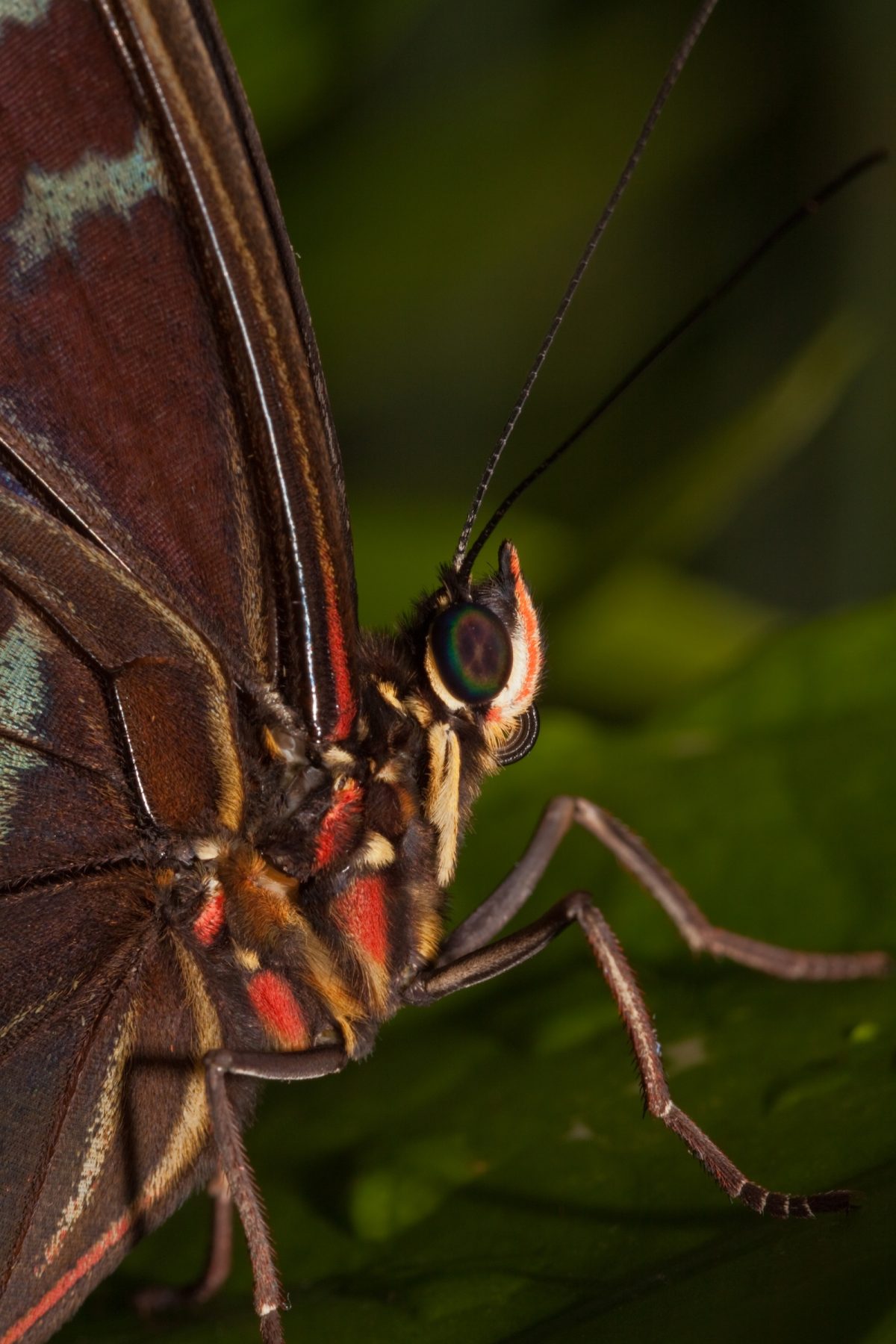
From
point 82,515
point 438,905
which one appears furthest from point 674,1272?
point 82,515

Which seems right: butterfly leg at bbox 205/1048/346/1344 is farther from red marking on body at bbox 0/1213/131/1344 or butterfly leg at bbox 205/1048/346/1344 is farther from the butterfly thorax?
red marking on body at bbox 0/1213/131/1344

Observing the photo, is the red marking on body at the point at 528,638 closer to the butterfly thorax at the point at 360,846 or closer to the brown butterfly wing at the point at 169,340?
the butterfly thorax at the point at 360,846

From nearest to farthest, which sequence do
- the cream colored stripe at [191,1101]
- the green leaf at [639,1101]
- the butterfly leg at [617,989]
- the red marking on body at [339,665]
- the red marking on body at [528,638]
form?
the green leaf at [639,1101], the butterfly leg at [617,989], the red marking on body at [339,665], the cream colored stripe at [191,1101], the red marking on body at [528,638]

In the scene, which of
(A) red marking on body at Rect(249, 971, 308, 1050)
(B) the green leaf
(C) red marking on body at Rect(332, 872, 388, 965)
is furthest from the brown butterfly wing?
(B) the green leaf

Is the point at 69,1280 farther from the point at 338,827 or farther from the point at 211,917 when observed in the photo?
the point at 338,827

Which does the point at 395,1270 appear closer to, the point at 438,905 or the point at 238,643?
the point at 438,905

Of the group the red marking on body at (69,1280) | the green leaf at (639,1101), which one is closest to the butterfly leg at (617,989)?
the green leaf at (639,1101)
